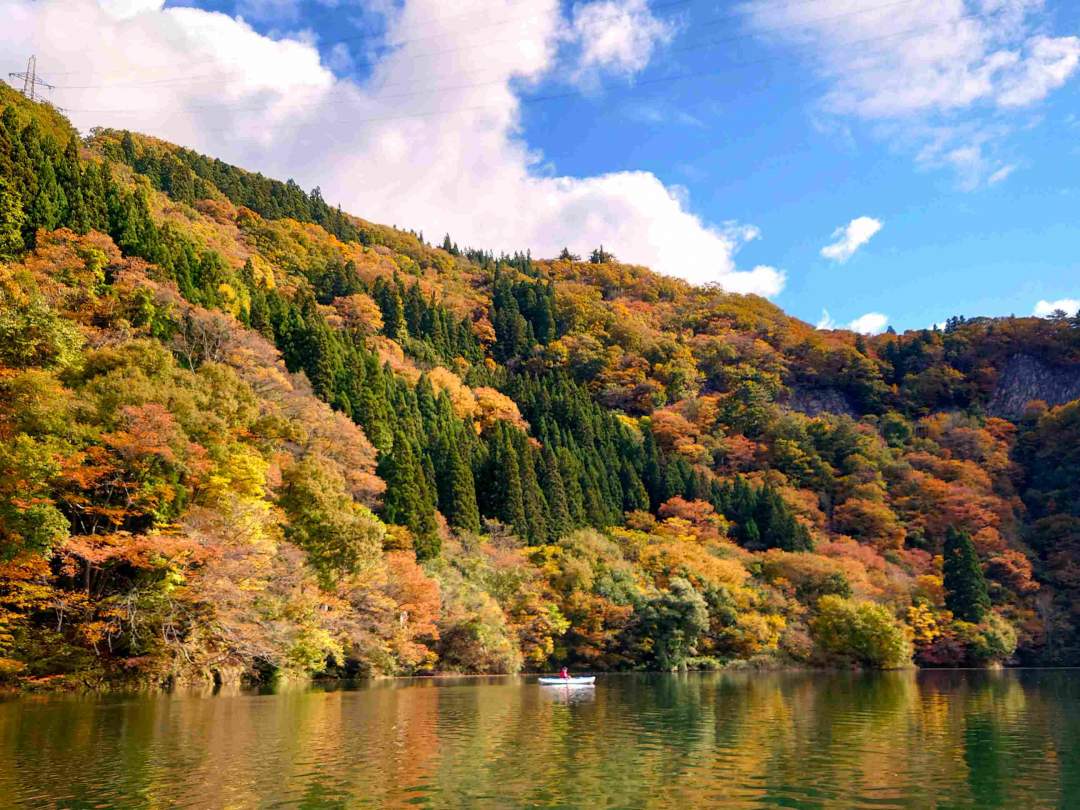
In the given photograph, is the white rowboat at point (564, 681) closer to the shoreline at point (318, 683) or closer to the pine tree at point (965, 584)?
the shoreline at point (318, 683)

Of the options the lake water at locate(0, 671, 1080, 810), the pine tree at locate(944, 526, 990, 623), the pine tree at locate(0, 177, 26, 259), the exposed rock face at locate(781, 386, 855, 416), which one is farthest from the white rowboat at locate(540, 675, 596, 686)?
the exposed rock face at locate(781, 386, 855, 416)

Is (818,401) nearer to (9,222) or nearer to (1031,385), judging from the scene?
(1031,385)

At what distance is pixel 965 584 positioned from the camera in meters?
73.6

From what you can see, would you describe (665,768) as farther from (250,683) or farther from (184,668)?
(250,683)

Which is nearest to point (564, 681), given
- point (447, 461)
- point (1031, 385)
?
point (447, 461)

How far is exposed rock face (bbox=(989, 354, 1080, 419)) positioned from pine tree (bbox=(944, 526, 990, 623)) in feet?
137

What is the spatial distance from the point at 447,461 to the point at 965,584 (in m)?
43.2

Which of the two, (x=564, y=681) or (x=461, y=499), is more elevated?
(x=461, y=499)

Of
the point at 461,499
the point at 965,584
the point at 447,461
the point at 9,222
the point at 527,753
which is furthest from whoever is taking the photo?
the point at 965,584

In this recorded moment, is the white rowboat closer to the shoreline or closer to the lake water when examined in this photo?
the shoreline

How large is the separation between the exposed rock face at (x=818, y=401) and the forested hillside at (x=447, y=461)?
0.37 metres

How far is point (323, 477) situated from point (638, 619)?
26.4 meters

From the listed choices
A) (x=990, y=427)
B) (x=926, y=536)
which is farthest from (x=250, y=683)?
(x=990, y=427)

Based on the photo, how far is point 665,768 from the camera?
1745 cm
